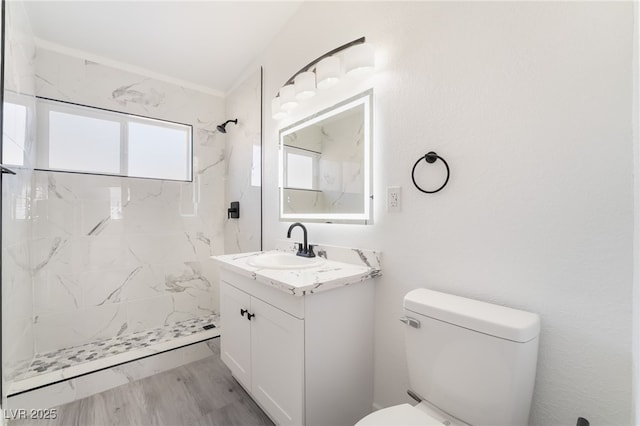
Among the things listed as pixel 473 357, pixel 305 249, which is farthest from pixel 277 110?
pixel 473 357

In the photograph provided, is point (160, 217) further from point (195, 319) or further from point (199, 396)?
point (199, 396)

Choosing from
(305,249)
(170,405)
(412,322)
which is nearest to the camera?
(412,322)

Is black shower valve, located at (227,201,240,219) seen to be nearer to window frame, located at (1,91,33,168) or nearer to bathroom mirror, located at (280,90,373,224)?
bathroom mirror, located at (280,90,373,224)

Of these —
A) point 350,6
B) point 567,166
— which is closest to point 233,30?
point 350,6

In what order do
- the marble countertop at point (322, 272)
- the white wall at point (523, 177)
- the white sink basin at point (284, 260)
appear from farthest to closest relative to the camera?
the white sink basin at point (284, 260) → the marble countertop at point (322, 272) → the white wall at point (523, 177)

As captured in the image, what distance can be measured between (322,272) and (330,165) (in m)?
0.68

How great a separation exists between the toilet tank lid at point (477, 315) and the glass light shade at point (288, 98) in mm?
1373

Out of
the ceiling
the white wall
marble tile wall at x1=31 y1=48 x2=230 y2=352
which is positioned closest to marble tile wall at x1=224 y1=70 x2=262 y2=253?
marble tile wall at x1=31 y1=48 x2=230 y2=352

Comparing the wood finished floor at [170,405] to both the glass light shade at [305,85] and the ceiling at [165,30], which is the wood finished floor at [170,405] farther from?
the ceiling at [165,30]

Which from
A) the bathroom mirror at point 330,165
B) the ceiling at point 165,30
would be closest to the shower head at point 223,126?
the ceiling at point 165,30

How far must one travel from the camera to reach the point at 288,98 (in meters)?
1.70

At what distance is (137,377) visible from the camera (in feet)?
5.74

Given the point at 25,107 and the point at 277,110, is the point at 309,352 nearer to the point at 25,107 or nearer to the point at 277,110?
the point at 277,110

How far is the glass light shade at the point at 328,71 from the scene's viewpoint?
138 cm
